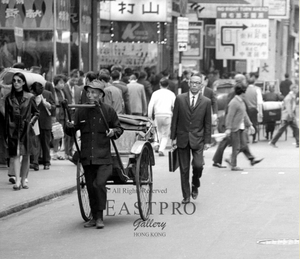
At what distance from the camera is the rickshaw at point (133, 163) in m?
11.3

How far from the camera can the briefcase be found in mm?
12938

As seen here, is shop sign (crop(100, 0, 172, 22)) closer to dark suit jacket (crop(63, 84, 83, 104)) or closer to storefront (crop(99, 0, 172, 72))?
storefront (crop(99, 0, 172, 72))

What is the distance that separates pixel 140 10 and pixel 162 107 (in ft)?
29.7

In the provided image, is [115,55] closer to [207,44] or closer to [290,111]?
[207,44]

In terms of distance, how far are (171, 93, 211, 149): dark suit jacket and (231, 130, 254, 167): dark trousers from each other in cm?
514

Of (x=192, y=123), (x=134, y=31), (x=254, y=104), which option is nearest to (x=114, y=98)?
(x=192, y=123)

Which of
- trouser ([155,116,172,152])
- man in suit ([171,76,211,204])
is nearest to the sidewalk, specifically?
man in suit ([171,76,211,204])

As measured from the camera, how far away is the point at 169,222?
11531 millimetres

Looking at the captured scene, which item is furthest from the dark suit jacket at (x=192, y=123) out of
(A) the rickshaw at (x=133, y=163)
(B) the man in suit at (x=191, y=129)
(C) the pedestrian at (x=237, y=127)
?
(C) the pedestrian at (x=237, y=127)

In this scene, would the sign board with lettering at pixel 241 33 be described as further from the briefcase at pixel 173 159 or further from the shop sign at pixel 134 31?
the briefcase at pixel 173 159

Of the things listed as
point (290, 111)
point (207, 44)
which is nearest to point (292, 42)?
point (207, 44)

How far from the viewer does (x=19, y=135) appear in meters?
14.3

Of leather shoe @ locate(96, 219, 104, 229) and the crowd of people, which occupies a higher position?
the crowd of people

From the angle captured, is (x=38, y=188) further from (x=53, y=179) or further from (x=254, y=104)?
(x=254, y=104)
